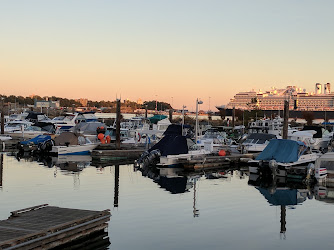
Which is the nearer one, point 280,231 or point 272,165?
point 280,231

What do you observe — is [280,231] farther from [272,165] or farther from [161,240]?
[272,165]

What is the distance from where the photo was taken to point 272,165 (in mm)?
31562

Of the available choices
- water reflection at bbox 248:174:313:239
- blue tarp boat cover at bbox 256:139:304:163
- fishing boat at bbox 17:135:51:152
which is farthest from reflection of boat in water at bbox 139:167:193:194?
fishing boat at bbox 17:135:51:152

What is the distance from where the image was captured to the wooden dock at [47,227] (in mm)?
13859

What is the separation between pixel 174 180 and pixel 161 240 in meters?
14.2

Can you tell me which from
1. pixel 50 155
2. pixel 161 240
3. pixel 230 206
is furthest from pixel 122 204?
pixel 50 155

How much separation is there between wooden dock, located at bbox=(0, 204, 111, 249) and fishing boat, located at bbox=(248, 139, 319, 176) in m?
16.6

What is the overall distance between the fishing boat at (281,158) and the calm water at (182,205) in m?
1.44

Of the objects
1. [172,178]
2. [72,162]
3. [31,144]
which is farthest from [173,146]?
[31,144]

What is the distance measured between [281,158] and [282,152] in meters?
0.47

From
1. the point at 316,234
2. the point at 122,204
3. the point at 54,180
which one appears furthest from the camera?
the point at 54,180

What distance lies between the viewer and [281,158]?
106 ft

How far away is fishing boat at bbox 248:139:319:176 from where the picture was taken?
31828mm

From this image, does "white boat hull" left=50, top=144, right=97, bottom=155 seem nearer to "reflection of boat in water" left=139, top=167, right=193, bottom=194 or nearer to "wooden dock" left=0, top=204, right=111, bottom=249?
"reflection of boat in water" left=139, top=167, right=193, bottom=194
